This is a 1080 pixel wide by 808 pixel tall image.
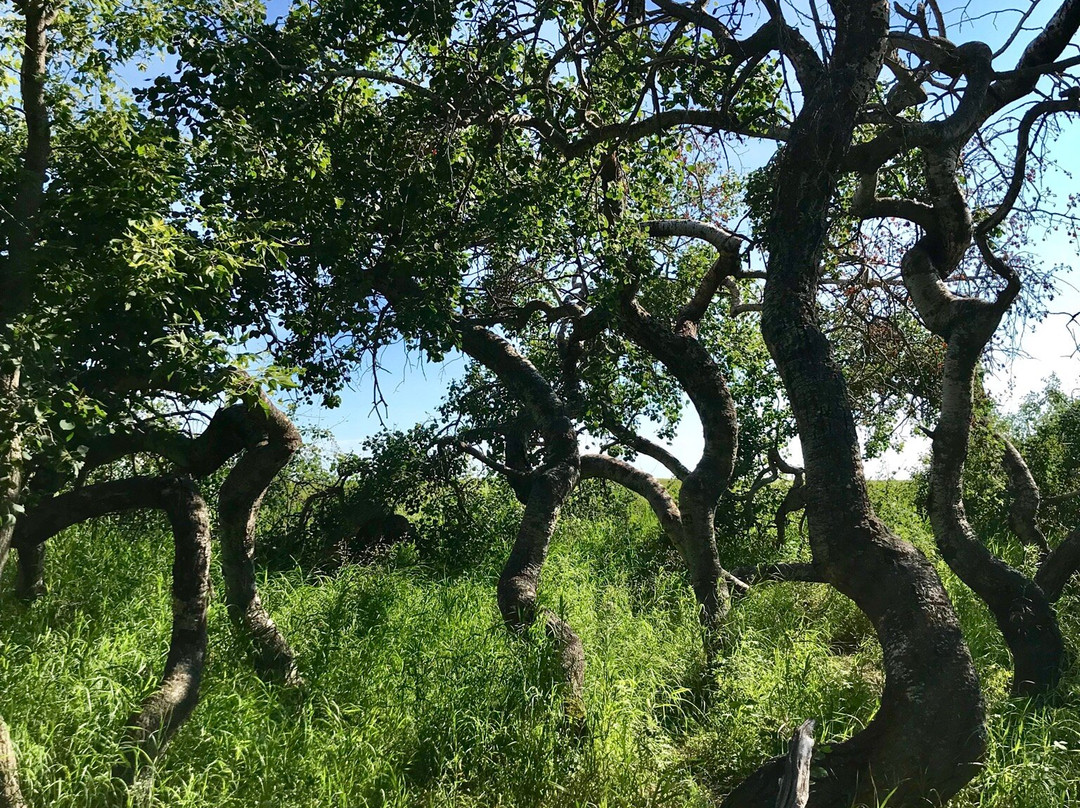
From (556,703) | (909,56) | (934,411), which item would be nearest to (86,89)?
(556,703)

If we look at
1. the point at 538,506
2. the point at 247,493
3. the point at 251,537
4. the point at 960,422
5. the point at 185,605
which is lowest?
the point at 185,605

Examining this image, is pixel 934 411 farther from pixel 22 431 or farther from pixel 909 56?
pixel 22 431

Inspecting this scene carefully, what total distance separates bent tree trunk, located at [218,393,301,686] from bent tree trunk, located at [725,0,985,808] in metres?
3.48

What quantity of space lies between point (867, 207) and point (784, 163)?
1980 mm

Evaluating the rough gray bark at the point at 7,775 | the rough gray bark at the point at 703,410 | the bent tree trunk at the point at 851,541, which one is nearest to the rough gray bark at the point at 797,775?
the bent tree trunk at the point at 851,541

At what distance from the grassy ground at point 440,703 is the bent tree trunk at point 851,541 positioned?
72 centimetres

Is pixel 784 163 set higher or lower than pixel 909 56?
lower

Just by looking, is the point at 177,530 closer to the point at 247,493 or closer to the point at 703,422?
the point at 247,493

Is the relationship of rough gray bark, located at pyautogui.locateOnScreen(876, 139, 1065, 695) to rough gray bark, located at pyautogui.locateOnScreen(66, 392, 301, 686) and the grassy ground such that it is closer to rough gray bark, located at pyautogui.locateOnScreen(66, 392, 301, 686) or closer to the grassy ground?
the grassy ground

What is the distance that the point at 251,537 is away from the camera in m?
6.11

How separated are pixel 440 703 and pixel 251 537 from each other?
78.8 inches

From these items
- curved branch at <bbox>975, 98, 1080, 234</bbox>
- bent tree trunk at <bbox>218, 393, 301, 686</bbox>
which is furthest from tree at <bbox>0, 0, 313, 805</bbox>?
curved branch at <bbox>975, 98, 1080, 234</bbox>

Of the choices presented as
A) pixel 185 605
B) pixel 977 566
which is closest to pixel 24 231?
pixel 185 605

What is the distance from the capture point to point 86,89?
19.5 feet
